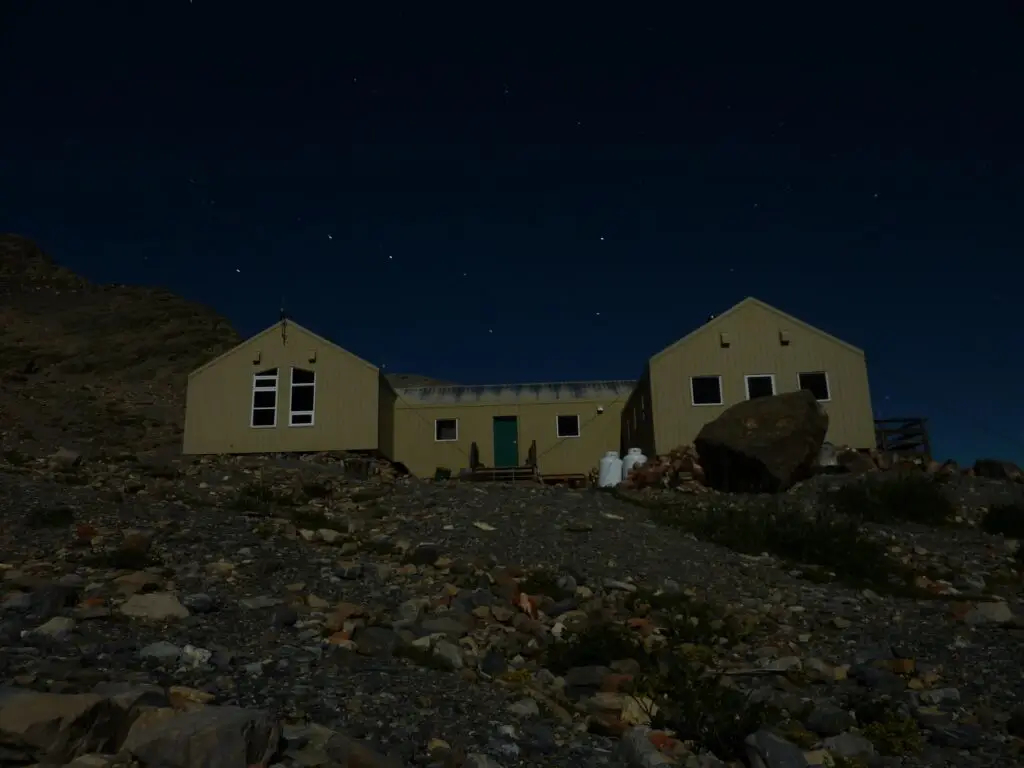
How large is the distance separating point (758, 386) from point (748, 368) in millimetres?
685

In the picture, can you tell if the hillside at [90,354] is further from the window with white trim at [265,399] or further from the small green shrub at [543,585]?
the small green shrub at [543,585]

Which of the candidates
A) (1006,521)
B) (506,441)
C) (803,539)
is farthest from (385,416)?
(1006,521)

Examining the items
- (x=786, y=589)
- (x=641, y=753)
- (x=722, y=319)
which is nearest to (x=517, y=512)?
(x=786, y=589)

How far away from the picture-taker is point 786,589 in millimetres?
11078

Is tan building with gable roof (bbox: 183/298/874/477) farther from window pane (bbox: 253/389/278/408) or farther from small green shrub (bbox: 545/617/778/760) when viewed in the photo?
small green shrub (bbox: 545/617/778/760)

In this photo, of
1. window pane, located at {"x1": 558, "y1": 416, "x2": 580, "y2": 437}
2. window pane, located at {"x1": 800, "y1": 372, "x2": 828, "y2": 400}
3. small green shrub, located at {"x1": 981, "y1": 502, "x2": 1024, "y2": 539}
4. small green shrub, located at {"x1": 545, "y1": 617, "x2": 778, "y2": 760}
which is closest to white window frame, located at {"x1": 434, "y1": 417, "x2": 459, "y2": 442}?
window pane, located at {"x1": 558, "y1": 416, "x2": 580, "y2": 437}

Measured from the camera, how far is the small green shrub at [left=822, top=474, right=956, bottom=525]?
54.4 ft

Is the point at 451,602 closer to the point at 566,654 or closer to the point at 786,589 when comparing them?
the point at 566,654

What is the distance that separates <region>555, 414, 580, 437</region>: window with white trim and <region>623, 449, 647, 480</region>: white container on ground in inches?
223

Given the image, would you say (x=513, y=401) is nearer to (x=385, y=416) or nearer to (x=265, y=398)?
(x=385, y=416)

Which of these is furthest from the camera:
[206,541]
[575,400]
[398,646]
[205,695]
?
[575,400]

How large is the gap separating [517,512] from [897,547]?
7055 mm

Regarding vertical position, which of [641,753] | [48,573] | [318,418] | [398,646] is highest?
[318,418]

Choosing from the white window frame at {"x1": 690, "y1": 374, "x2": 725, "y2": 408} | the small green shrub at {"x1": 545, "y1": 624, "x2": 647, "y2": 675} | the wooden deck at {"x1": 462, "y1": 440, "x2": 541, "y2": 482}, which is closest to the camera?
the small green shrub at {"x1": 545, "y1": 624, "x2": 647, "y2": 675}
